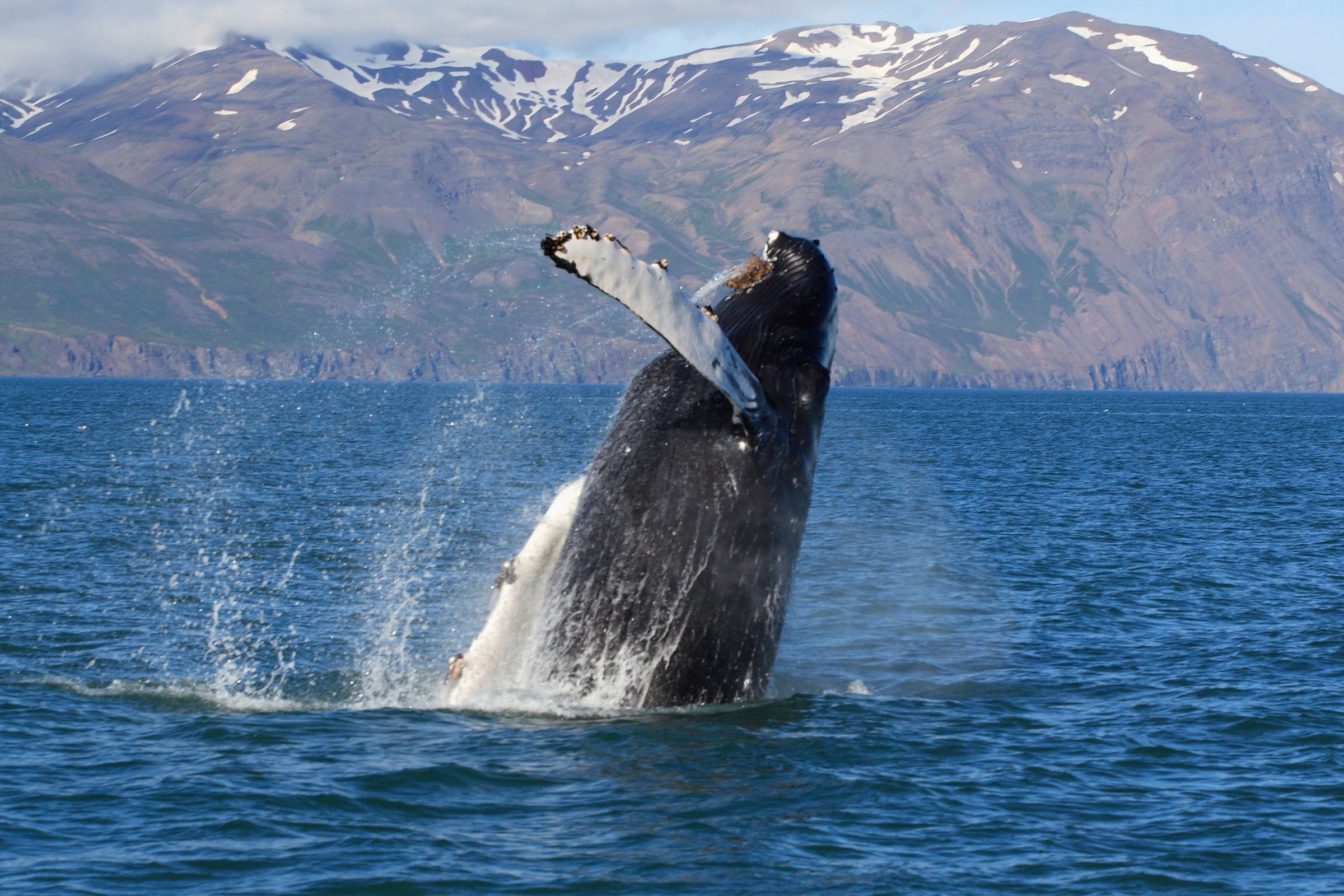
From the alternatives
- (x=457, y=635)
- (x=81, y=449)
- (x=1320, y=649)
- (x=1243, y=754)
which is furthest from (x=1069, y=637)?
(x=81, y=449)

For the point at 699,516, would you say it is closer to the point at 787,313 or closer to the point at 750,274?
the point at 787,313

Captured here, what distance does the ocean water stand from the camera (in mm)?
9875

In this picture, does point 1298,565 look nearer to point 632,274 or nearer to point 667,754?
point 667,754

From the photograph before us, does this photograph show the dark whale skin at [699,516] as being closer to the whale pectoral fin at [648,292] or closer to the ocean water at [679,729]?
the ocean water at [679,729]

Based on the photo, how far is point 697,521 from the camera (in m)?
11.1

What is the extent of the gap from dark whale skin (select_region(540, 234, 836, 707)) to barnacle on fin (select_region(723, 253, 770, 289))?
0.21 feet

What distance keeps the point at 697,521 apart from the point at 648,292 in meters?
2.89

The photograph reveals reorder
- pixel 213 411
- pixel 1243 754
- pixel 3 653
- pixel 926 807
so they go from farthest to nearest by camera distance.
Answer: pixel 213 411, pixel 3 653, pixel 1243 754, pixel 926 807

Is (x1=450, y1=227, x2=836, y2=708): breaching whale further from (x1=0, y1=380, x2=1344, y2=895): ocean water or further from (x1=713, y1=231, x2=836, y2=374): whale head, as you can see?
(x1=0, y1=380, x2=1344, y2=895): ocean water

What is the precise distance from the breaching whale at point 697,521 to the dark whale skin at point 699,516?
1 cm

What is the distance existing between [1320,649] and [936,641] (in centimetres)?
557

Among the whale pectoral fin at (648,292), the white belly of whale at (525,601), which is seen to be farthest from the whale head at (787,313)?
the white belly of whale at (525,601)

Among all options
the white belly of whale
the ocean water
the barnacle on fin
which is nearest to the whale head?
the barnacle on fin

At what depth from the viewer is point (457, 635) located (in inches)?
749
